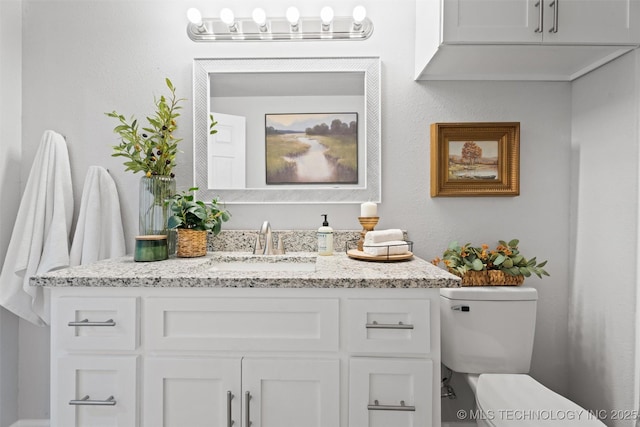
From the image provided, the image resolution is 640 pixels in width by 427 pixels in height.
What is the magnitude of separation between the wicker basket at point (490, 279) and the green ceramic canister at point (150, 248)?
1.29m

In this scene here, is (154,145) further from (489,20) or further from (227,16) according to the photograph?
(489,20)

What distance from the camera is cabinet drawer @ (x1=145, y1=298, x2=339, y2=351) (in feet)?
Answer: 3.68

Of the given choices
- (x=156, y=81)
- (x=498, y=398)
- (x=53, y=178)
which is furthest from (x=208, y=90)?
(x=498, y=398)

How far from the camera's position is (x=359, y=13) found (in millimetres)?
1651

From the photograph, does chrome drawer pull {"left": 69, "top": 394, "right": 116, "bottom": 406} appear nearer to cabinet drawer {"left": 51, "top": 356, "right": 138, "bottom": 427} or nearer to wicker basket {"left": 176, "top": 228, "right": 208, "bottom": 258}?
cabinet drawer {"left": 51, "top": 356, "right": 138, "bottom": 427}

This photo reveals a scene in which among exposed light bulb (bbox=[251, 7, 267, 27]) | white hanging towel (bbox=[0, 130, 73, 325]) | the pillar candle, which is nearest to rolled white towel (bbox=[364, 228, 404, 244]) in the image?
the pillar candle

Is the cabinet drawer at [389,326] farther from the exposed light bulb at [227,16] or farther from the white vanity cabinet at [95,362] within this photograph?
the exposed light bulb at [227,16]

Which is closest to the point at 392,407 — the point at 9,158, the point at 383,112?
the point at 383,112

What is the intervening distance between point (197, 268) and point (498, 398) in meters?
1.18

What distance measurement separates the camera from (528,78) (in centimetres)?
169

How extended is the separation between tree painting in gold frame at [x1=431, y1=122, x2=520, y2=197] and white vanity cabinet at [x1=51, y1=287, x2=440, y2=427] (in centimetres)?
77

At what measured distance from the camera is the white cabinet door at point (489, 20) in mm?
1335

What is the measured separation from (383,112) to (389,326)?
108cm

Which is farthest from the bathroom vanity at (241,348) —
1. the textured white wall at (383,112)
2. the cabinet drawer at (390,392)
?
the textured white wall at (383,112)
